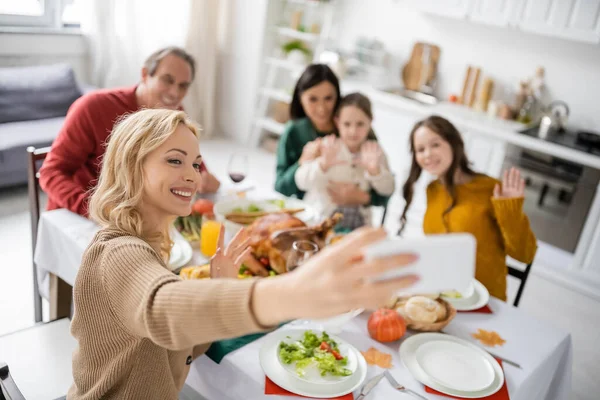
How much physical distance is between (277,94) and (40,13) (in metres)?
2.02

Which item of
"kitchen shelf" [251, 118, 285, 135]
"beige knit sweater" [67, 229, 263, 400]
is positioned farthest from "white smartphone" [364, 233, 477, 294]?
"kitchen shelf" [251, 118, 285, 135]

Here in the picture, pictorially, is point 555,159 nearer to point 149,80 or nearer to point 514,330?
point 514,330

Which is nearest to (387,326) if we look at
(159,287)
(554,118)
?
(159,287)

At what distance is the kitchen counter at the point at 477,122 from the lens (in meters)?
3.23

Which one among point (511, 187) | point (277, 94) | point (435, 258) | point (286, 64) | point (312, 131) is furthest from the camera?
point (277, 94)

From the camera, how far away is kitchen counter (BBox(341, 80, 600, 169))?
10.6 ft

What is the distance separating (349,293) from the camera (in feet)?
2.07

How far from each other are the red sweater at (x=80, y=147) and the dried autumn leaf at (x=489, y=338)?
132 cm

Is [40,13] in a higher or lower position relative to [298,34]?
lower

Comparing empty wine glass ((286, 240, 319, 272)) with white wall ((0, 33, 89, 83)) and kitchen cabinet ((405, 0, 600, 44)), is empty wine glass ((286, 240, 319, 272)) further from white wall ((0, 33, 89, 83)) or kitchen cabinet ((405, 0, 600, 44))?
white wall ((0, 33, 89, 83))

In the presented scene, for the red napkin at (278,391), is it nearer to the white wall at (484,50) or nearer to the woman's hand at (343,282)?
the woman's hand at (343,282)

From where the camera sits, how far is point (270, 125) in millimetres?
4953

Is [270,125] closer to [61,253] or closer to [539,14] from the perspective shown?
[539,14]

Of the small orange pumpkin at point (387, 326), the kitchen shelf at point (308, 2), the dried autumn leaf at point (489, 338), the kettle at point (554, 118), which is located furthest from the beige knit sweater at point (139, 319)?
the kitchen shelf at point (308, 2)
